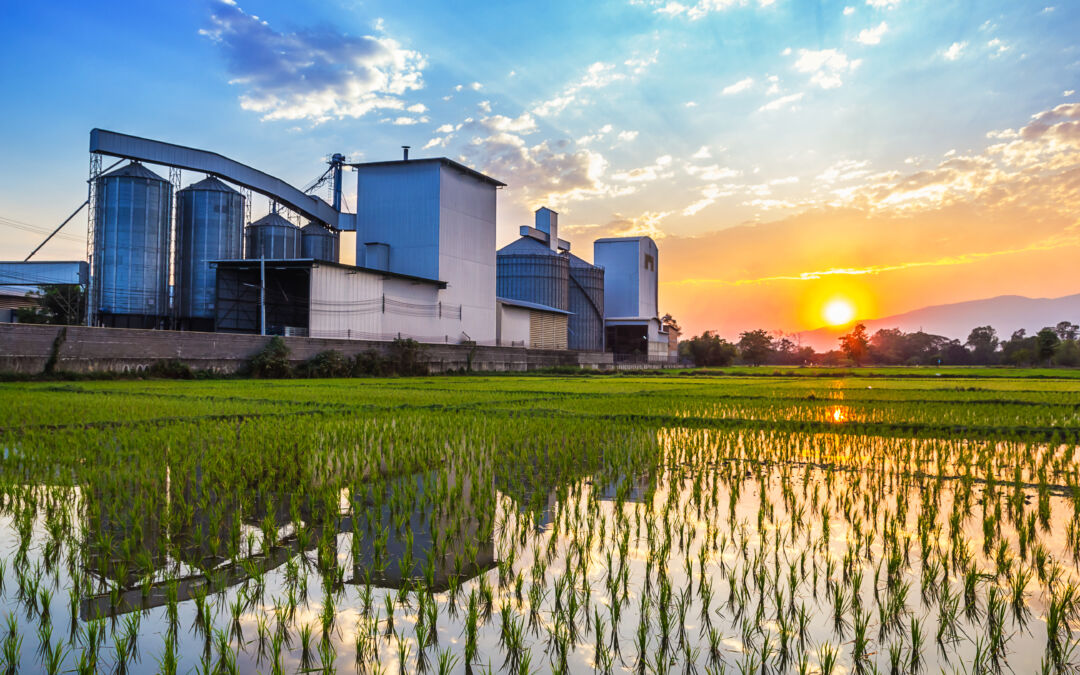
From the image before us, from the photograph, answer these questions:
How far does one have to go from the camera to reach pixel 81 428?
8.34 meters

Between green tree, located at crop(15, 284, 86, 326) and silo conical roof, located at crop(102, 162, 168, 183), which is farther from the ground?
silo conical roof, located at crop(102, 162, 168, 183)

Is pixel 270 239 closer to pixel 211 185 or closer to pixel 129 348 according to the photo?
pixel 211 185

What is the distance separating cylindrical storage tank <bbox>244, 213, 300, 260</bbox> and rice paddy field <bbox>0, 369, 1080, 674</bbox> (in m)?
28.6

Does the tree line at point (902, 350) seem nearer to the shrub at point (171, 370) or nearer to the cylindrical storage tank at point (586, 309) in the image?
the cylindrical storage tank at point (586, 309)

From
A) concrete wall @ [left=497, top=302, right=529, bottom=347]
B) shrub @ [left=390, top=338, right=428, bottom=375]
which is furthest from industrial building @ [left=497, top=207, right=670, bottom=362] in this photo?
shrub @ [left=390, top=338, right=428, bottom=375]

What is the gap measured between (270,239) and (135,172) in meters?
7.13

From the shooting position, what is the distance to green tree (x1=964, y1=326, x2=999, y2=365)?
3799 inches

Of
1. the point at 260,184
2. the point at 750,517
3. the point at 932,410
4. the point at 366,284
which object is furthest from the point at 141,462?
the point at 260,184

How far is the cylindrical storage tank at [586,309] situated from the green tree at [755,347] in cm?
3724

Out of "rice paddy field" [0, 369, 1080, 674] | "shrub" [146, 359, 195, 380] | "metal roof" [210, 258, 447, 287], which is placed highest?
"metal roof" [210, 258, 447, 287]

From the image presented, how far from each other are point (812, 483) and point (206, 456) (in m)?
6.01

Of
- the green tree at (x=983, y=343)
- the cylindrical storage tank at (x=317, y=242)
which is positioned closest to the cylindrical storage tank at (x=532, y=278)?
the cylindrical storage tank at (x=317, y=242)

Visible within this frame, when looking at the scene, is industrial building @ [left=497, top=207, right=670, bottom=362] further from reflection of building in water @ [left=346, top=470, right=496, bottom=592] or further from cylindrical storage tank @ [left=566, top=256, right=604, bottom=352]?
reflection of building in water @ [left=346, top=470, right=496, bottom=592]

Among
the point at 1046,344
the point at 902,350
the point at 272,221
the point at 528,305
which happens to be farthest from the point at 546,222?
the point at 902,350
